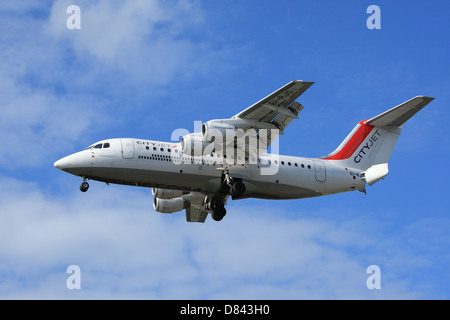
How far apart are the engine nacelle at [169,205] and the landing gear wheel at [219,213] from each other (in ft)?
8.94

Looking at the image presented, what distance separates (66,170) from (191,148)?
4426 mm

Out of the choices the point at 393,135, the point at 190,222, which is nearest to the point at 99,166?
the point at 190,222

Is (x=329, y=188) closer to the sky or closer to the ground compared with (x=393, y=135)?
closer to the ground

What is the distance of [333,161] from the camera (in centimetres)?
2730

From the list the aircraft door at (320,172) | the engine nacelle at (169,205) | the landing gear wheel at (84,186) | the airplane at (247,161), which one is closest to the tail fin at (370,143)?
the airplane at (247,161)

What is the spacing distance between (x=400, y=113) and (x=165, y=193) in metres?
9.73

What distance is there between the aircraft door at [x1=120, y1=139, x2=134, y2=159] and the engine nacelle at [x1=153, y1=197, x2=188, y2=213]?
4.98 m

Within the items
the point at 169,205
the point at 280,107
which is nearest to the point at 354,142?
the point at 280,107

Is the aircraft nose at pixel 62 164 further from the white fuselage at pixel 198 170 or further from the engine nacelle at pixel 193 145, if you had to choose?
the engine nacelle at pixel 193 145

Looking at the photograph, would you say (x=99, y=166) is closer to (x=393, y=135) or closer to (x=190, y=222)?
(x=190, y=222)

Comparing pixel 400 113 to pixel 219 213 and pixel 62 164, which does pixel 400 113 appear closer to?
pixel 219 213

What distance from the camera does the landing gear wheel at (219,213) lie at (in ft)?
86.4

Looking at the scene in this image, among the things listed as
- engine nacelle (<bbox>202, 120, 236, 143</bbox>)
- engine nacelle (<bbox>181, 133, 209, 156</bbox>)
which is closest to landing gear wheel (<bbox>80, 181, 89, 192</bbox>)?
engine nacelle (<bbox>181, 133, 209, 156</bbox>)

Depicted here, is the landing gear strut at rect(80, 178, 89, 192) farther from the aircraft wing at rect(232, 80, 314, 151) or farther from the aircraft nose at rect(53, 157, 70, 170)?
the aircraft wing at rect(232, 80, 314, 151)
